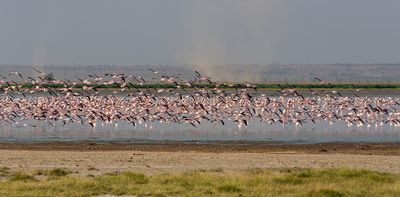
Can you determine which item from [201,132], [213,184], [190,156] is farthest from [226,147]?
[213,184]

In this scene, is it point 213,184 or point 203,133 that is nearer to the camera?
point 213,184

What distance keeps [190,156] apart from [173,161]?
224cm

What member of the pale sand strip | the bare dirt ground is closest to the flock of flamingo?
the bare dirt ground

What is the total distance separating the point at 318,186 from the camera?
1977 centimetres

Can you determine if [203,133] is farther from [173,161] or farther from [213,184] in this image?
[213,184]

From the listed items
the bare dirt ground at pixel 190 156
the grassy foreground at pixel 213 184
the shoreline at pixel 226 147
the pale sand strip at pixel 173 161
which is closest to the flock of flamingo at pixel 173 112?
the shoreline at pixel 226 147

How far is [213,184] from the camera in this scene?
65.7ft

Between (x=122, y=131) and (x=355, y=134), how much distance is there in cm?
1094

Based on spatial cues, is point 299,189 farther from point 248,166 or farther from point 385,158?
point 385,158

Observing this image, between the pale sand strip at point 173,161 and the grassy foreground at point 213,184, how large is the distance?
3.47 meters

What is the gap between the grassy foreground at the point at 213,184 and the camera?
740 inches

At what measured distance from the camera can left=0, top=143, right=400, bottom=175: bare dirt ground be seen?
86.5 feet

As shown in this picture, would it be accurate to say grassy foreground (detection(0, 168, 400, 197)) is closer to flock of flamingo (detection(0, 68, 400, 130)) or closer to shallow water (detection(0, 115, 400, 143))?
shallow water (detection(0, 115, 400, 143))

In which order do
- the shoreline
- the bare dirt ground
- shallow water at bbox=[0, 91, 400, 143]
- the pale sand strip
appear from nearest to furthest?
the pale sand strip → the bare dirt ground → the shoreline → shallow water at bbox=[0, 91, 400, 143]
